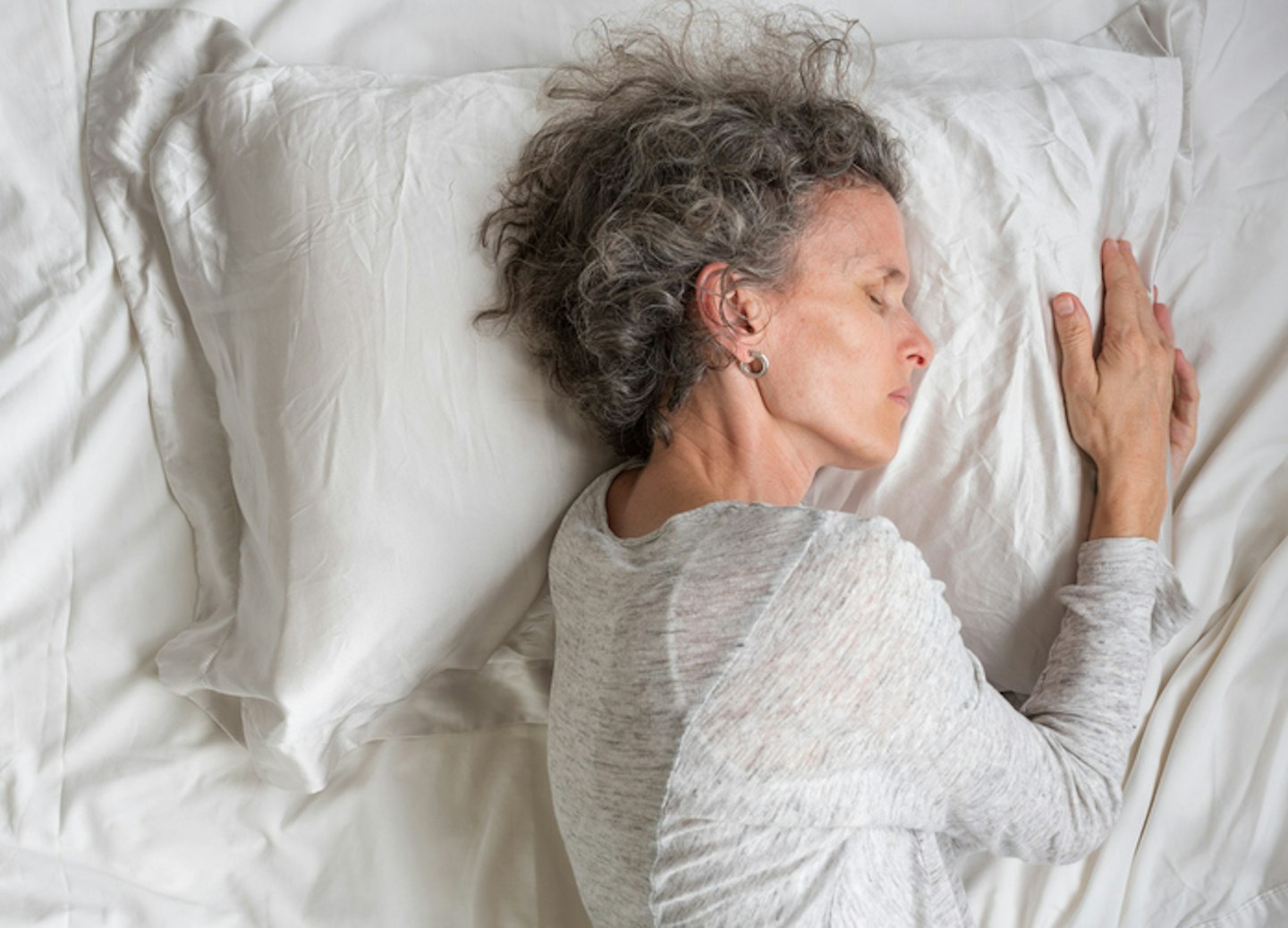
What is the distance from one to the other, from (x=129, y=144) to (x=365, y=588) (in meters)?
0.56

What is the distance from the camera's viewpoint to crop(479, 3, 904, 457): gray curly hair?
99 centimetres

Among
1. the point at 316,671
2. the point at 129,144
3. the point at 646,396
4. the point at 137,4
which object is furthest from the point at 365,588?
the point at 137,4

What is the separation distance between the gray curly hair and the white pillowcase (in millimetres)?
49

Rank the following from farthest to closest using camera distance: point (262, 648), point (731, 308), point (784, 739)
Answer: point (262, 648)
point (731, 308)
point (784, 739)

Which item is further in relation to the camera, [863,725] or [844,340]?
[844,340]

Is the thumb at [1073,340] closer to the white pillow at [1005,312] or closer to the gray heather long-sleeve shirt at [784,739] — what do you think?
the white pillow at [1005,312]

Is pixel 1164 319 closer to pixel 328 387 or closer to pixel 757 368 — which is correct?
pixel 757 368

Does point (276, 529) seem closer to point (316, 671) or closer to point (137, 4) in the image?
point (316, 671)

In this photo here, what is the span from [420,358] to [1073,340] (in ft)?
2.08

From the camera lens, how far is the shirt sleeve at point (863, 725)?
0.83 m

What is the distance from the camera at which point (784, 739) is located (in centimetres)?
84

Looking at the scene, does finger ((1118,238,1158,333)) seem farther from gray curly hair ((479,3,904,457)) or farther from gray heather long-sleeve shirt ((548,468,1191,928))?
gray heather long-sleeve shirt ((548,468,1191,928))

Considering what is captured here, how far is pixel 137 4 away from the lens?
1262mm

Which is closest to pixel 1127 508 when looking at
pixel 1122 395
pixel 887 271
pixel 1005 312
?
pixel 1122 395
